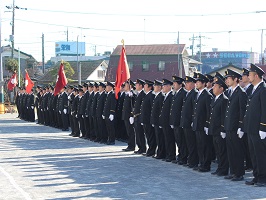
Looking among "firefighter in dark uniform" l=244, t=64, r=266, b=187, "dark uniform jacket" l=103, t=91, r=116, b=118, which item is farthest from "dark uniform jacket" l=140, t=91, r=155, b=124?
"firefighter in dark uniform" l=244, t=64, r=266, b=187

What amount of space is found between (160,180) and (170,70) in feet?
178

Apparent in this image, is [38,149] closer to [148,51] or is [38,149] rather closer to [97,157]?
[97,157]

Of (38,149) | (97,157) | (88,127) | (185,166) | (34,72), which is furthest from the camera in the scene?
(34,72)

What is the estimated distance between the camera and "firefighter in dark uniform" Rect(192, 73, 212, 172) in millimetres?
10711

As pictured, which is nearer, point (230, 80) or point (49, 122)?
point (230, 80)

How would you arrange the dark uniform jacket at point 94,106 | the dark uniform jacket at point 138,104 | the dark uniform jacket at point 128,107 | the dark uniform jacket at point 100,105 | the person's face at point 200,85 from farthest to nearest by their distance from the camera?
the dark uniform jacket at point 94,106
the dark uniform jacket at point 100,105
the dark uniform jacket at point 128,107
the dark uniform jacket at point 138,104
the person's face at point 200,85

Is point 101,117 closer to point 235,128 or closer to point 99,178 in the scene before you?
point 99,178

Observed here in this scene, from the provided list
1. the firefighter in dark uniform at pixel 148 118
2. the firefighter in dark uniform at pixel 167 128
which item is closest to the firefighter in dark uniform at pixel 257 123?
the firefighter in dark uniform at pixel 167 128

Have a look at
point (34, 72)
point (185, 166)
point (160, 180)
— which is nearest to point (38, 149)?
point (185, 166)

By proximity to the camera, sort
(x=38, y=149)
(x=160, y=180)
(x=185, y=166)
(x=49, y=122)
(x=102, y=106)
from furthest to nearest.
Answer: (x=49, y=122) → (x=102, y=106) → (x=38, y=149) → (x=185, y=166) → (x=160, y=180)

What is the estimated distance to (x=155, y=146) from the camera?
1318 centimetres

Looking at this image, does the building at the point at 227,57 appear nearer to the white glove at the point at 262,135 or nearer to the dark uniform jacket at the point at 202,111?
the dark uniform jacket at the point at 202,111

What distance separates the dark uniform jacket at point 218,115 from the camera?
10.2m

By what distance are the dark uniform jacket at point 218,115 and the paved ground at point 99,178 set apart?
0.87 metres
